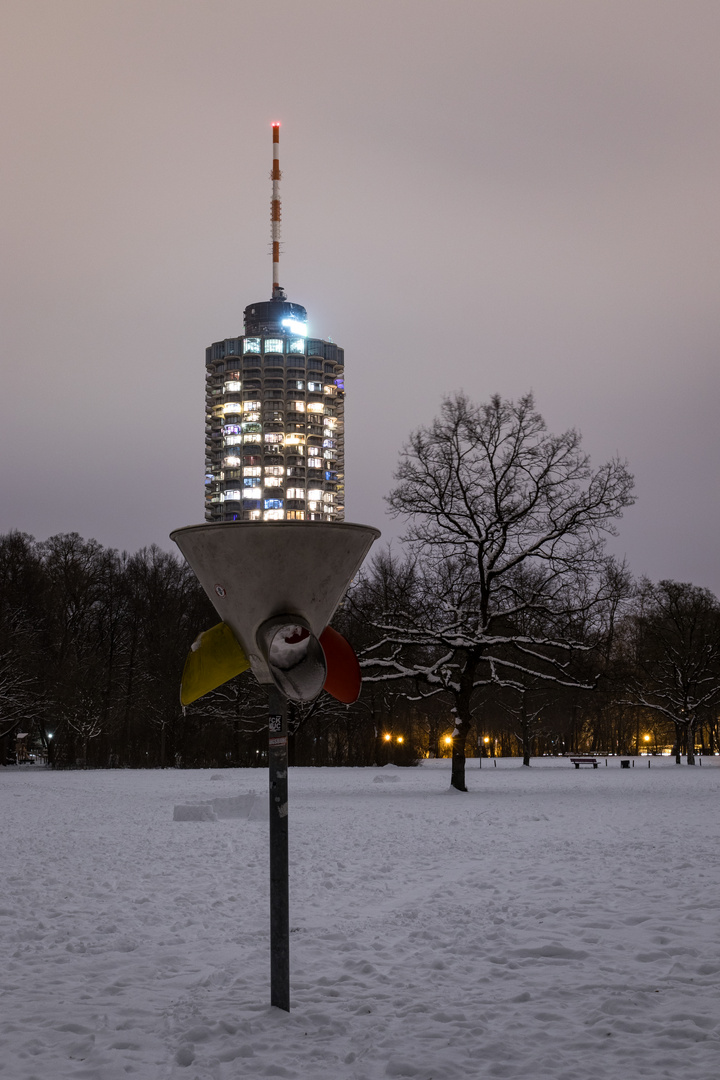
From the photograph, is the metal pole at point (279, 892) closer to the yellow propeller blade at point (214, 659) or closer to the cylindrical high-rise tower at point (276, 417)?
the yellow propeller blade at point (214, 659)

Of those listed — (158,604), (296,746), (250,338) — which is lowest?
(296,746)

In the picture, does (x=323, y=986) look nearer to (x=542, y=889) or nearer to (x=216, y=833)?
(x=542, y=889)

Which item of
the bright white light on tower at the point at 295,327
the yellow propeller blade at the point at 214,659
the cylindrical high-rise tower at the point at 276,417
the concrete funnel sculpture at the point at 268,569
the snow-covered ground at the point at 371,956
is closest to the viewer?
the snow-covered ground at the point at 371,956

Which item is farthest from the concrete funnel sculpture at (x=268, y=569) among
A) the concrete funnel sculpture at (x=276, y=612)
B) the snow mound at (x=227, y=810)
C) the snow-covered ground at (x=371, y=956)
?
the snow mound at (x=227, y=810)

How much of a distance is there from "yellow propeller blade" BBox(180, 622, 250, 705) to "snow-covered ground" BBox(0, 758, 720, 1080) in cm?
220

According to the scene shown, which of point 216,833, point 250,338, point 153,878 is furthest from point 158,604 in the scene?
point 250,338

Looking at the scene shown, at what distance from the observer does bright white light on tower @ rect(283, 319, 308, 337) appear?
16025 centimetres

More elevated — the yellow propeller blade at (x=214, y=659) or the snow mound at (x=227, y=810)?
the yellow propeller blade at (x=214, y=659)

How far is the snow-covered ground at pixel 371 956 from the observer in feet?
19.8

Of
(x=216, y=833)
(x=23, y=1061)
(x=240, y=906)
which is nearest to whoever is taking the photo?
(x=23, y=1061)

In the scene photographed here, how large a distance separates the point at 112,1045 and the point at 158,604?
6497 centimetres

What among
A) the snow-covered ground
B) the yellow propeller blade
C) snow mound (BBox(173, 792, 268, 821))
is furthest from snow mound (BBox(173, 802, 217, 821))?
the yellow propeller blade

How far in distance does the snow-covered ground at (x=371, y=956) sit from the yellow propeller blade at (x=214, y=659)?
220cm

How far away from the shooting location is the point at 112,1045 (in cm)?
625
